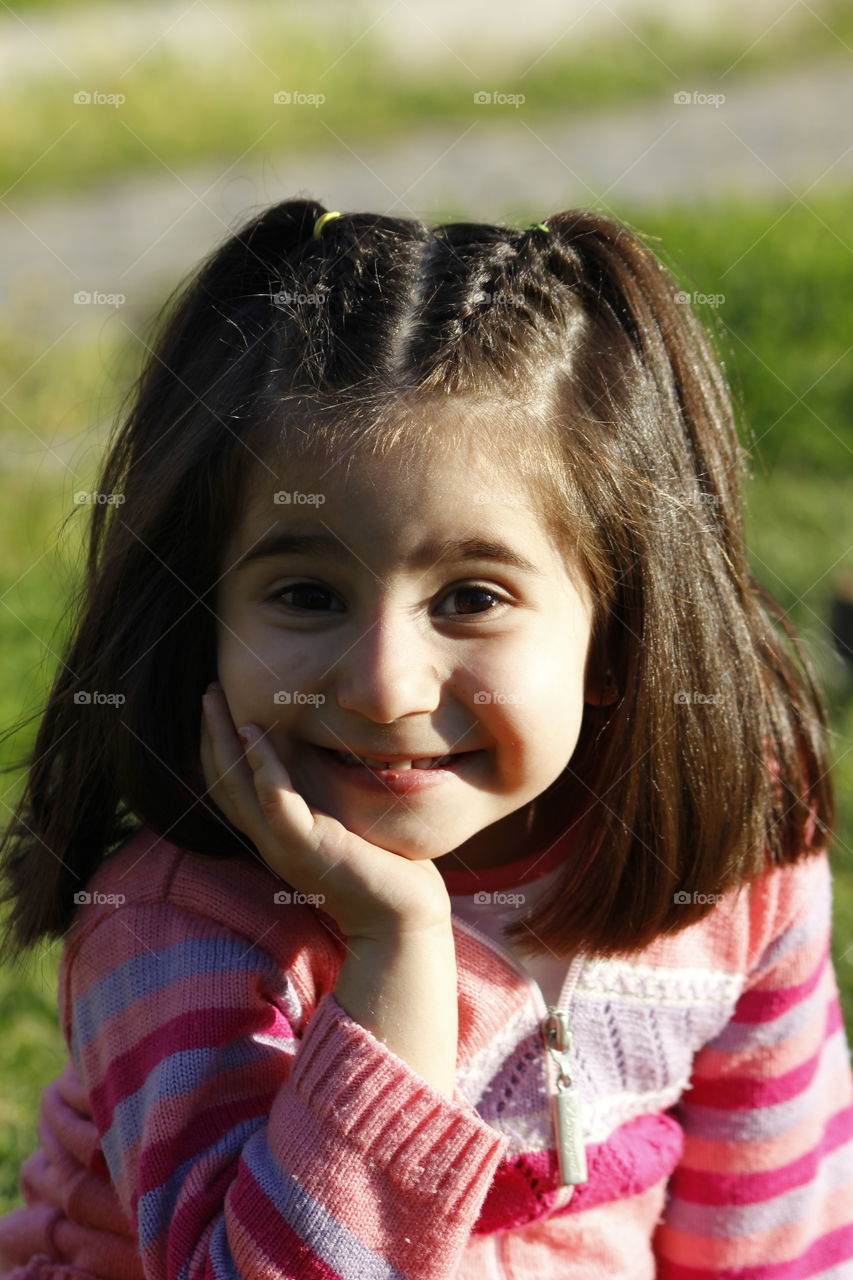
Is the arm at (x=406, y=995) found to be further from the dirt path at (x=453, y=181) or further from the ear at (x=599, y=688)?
the dirt path at (x=453, y=181)

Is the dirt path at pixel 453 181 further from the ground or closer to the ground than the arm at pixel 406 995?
further from the ground

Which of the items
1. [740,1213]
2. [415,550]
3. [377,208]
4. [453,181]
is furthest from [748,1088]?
[453,181]

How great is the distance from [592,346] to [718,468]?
0.80 ft

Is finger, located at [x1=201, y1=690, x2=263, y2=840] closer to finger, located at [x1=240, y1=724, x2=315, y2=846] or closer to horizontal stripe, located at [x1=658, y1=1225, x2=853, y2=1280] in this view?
finger, located at [x1=240, y1=724, x2=315, y2=846]

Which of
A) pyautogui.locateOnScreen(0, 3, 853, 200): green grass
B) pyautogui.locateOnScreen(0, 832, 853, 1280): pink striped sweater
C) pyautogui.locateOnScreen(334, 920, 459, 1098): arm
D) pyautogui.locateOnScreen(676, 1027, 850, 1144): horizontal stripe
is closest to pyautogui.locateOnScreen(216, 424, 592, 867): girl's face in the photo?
pyautogui.locateOnScreen(334, 920, 459, 1098): arm

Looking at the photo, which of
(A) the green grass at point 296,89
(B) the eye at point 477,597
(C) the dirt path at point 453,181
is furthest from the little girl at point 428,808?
(A) the green grass at point 296,89

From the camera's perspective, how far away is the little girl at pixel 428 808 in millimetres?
1634

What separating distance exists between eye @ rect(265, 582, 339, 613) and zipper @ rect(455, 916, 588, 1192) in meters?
0.47

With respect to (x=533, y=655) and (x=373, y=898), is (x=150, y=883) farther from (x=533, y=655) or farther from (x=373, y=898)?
(x=533, y=655)

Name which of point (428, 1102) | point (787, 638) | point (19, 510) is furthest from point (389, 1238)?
point (19, 510)

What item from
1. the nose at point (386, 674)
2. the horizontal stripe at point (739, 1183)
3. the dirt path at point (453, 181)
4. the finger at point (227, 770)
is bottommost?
the horizontal stripe at point (739, 1183)

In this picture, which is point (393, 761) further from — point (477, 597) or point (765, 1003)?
point (765, 1003)

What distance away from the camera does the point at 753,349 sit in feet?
17.8

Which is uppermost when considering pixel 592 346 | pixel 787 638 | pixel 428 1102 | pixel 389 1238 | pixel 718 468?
pixel 592 346
